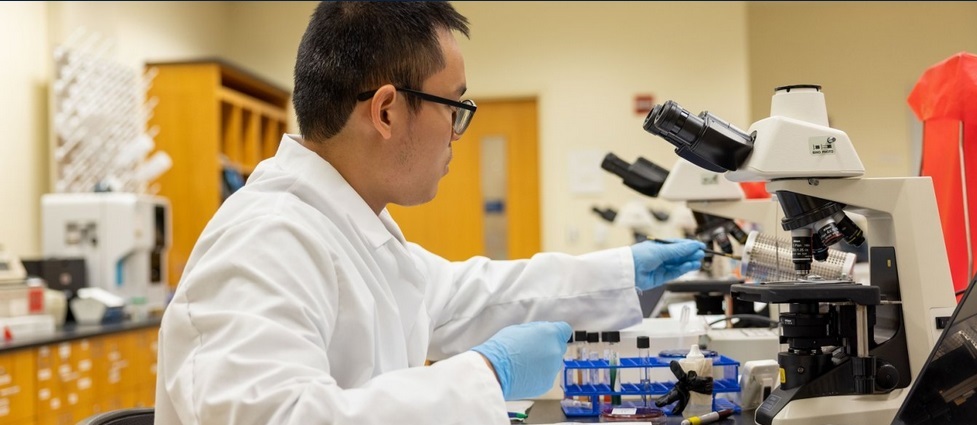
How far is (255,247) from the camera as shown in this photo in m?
1.05

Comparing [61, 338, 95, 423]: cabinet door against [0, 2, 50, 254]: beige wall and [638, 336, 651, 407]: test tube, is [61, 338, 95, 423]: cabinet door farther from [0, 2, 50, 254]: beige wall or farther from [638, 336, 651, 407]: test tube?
[638, 336, 651, 407]: test tube

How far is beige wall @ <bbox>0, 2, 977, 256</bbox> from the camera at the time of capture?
6066 mm

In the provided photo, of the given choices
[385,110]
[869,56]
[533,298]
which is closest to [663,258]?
[533,298]

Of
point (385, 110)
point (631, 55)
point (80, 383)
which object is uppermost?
point (631, 55)

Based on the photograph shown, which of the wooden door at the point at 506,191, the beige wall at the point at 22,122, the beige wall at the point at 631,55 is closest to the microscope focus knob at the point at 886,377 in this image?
the beige wall at the point at 22,122

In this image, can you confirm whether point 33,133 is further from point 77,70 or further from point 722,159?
point 722,159

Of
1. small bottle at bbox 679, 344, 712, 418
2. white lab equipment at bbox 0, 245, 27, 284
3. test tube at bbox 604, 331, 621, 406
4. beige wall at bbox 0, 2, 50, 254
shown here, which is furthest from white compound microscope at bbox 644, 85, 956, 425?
beige wall at bbox 0, 2, 50, 254

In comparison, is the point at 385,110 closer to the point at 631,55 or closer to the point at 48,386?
the point at 48,386

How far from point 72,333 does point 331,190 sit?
2.62 meters

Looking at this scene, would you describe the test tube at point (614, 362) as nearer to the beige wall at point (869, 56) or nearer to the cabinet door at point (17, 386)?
the cabinet door at point (17, 386)

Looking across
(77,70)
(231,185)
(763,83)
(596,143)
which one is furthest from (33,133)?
(763,83)

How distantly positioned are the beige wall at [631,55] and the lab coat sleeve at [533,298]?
422 centimetres

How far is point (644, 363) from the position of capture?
147 cm

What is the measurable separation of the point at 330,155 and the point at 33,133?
3733 millimetres
